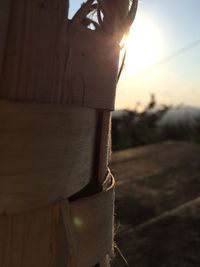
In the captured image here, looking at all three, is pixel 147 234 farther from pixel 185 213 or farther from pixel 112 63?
pixel 112 63

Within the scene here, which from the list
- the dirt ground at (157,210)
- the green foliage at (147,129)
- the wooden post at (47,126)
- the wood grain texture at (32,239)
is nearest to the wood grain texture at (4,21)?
the wooden post at (47,126)

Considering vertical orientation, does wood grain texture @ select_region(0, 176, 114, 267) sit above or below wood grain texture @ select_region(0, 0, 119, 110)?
below

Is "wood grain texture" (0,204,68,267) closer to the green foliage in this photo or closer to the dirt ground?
the dirt ground

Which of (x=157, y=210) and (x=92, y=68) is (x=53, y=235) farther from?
(x=157, y=210)

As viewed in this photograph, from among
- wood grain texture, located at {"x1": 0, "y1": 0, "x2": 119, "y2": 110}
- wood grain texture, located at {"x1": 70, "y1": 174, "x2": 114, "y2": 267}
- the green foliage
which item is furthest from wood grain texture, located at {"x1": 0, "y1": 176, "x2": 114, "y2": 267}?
the green foliage

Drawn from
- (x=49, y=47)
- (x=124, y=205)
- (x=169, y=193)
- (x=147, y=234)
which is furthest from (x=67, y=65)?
(x=169, y=193)

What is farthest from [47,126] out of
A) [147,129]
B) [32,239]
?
[147,129]
